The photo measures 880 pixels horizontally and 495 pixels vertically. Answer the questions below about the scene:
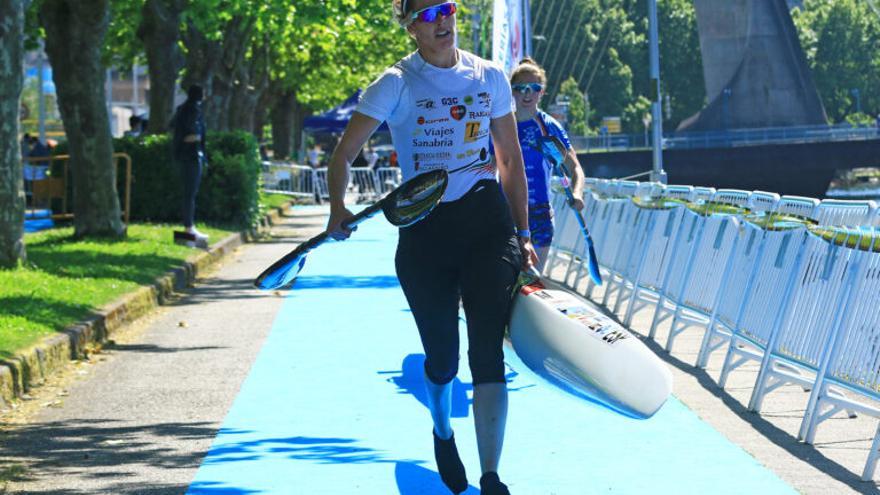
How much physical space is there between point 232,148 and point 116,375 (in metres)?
17.9

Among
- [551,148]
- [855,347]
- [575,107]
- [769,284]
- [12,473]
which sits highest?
[551,148]

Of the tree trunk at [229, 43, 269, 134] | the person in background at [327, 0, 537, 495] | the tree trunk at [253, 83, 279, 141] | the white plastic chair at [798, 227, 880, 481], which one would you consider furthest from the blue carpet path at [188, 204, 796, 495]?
the tree trunk at [253, 83, 279, 141]

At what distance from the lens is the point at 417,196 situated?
6.31m

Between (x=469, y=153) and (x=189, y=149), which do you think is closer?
(x=469, y=153)

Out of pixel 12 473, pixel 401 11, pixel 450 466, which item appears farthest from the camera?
pixel 12 473

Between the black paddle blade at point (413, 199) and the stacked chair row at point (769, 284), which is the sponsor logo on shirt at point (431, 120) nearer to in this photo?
the black paddle blade at point (413, 199)

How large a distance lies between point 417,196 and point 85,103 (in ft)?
Result: 53.3

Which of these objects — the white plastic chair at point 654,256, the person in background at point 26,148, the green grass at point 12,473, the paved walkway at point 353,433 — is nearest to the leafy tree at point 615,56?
the person in background at point 26,148

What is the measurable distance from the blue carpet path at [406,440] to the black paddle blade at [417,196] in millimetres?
781

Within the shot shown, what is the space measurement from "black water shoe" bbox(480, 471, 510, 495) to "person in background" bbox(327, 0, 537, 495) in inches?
4.2

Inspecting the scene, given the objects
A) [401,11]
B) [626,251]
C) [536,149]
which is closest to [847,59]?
[626,251]

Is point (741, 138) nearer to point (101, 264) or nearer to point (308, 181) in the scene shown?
point (308, 181)

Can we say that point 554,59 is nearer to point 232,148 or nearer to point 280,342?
Result: point 232,148

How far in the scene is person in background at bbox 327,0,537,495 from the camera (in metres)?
6.54
